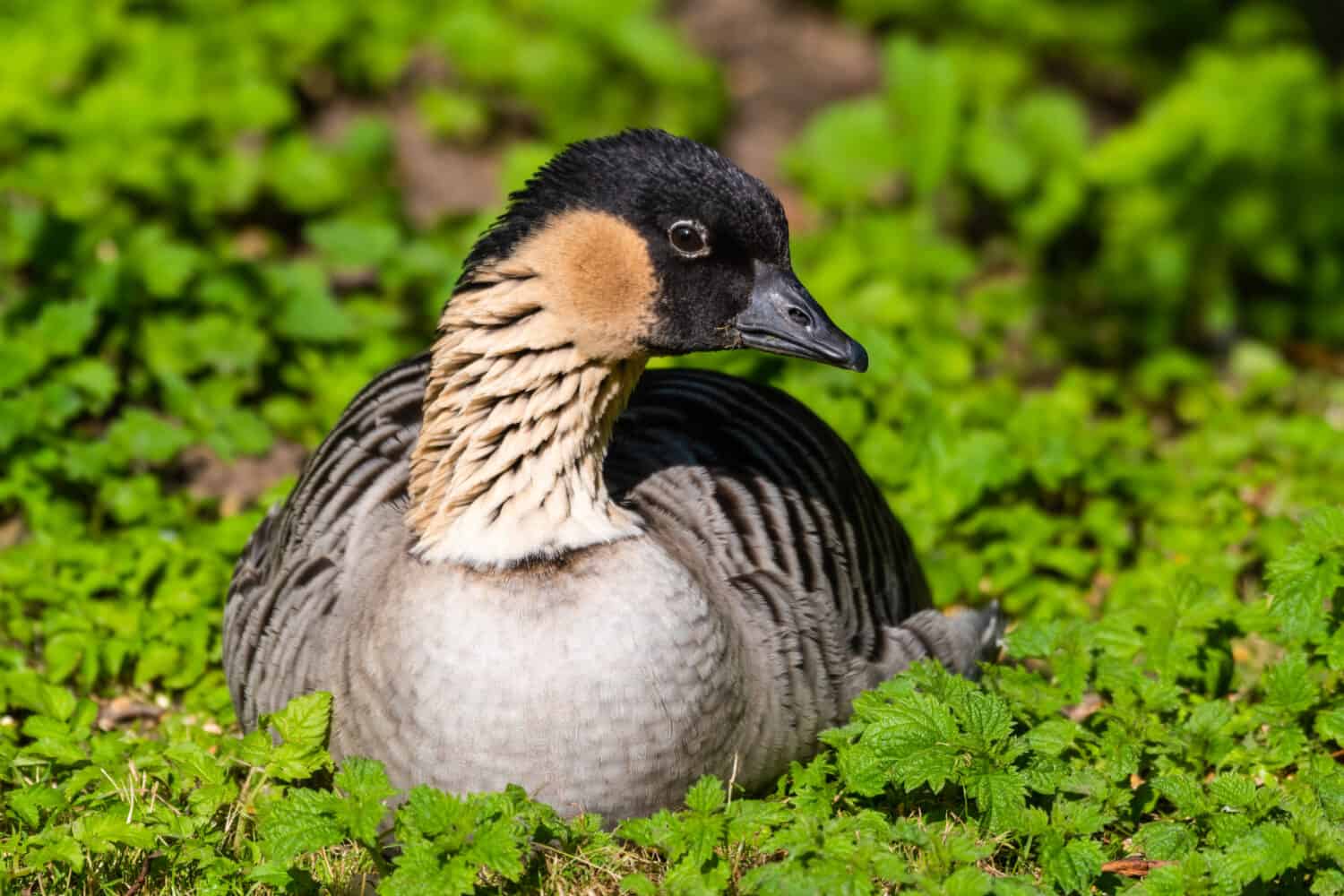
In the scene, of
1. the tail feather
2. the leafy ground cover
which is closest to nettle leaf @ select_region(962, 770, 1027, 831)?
the leafy ground cover

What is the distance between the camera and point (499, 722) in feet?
13.1

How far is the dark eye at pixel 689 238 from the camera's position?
4191mm

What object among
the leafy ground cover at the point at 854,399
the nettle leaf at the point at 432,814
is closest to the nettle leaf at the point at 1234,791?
the leafy ground cover at the point at 854,399

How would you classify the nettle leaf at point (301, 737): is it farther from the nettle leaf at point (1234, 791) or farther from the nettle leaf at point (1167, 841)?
the nettle leaf at point (1234, 791)

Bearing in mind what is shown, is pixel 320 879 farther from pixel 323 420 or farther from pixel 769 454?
pixel 323 420

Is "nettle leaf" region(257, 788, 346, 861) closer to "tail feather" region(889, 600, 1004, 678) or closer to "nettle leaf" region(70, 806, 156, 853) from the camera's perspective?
"nettle leaf" region(70, 806, 156, 853)

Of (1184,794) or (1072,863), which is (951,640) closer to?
(1184,794)

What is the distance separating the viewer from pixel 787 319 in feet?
14.3

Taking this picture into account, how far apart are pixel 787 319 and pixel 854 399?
6.94 feet

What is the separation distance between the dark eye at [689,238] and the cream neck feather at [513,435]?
0.37 metres

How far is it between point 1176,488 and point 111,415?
4543mm

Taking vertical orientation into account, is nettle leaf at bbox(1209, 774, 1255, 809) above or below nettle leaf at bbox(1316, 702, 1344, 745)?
below

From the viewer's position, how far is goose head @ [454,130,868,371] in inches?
164

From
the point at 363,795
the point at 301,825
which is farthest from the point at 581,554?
the point at 301,825
